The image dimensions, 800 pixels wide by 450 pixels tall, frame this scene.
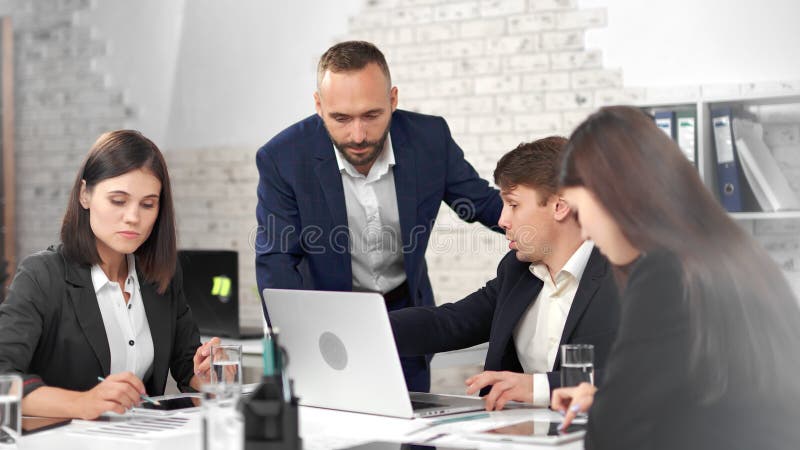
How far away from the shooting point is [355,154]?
2.67 meters

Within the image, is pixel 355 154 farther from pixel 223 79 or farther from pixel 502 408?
pixel 223 79

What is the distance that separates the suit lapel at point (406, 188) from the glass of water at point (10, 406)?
51.7 inches

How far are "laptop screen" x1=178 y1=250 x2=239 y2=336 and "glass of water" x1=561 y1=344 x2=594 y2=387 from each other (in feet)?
8.06

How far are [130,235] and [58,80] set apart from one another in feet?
12.0

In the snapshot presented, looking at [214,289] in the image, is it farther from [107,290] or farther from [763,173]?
[763,173]

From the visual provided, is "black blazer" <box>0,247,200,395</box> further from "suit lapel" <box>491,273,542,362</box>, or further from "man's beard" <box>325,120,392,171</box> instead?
"suit lapel" <box>491,273,542,362</box>

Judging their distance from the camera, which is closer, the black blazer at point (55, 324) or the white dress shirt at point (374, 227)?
the black blazer at point (55, 324)

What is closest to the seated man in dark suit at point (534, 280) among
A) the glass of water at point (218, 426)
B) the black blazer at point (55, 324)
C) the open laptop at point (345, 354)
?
the open laptop at point (345, 354)

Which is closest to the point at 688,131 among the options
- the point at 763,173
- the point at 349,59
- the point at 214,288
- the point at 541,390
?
the point at 763,173

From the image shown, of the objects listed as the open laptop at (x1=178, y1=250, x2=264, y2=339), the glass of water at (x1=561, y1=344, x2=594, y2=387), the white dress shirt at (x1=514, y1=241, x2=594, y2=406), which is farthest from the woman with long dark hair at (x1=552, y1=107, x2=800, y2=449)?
the open laptop at (x1=178, y1=250, x2=264, y2=339)

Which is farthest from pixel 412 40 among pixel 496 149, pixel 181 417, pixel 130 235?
pixel 181 417

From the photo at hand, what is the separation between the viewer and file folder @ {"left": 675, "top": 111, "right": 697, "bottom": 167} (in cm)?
371

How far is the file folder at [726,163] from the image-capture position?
3.68 metres

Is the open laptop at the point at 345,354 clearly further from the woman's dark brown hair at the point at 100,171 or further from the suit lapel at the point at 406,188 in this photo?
the suit lapel at the point at 406,188
